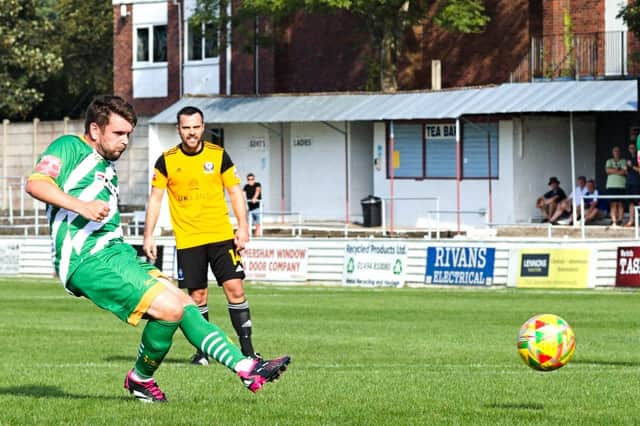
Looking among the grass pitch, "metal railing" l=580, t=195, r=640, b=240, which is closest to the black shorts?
the grass pitch

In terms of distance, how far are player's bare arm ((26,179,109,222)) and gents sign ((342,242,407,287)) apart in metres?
21.1

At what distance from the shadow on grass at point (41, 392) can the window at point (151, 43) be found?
40.8m

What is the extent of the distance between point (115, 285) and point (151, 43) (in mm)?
43176

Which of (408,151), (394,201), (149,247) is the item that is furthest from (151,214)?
(408,151)

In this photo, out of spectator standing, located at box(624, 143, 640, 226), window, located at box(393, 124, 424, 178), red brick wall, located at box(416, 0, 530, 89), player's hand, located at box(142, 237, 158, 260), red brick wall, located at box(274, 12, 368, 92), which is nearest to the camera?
player's hand, located at box(142, 237, 158, 260)

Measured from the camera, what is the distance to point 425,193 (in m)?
40.9

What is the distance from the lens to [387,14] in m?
41.6

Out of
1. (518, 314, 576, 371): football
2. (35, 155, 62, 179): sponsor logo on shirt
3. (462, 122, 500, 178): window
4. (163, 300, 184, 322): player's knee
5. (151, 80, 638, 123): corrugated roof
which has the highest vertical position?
(151, 80, 638, 123): corrugated roof

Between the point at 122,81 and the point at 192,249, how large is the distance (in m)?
40.1

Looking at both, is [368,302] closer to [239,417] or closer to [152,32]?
[239,417]

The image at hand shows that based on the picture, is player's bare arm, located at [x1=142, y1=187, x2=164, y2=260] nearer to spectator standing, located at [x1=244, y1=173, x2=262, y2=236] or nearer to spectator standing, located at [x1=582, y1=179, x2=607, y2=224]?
spectator standing, located at [x1=582, y1=179, x2=607, y2=224]

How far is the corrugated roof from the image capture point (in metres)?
36.0

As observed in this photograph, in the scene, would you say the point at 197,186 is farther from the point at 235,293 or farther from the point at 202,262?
the point at 235,293

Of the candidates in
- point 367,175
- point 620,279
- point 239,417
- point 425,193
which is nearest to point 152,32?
point 367,175
